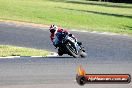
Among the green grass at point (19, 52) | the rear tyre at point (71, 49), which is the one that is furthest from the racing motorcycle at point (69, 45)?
the green grass at point (19, 52)

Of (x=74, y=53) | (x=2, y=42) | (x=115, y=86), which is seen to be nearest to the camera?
(x=115, y=86)

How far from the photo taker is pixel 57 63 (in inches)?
632

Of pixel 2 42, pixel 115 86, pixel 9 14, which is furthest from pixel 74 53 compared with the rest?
pixel 9 14

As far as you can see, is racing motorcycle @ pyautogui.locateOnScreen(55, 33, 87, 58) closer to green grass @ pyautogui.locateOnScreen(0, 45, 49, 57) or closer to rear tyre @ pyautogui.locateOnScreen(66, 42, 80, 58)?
rear tyre @ pyautogui.locateOnScreen(66, 42, 80, 58)

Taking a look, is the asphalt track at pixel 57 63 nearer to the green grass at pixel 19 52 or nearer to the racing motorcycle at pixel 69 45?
the racing motorcycle at pixel 69 45

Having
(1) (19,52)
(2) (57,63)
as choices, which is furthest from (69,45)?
(1) (19,52)

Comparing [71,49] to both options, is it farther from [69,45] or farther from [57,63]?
[57,63]

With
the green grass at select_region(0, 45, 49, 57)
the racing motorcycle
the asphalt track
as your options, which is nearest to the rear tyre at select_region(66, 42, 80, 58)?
the racing motorcycle

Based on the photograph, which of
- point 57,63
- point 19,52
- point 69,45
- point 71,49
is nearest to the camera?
point 57,63

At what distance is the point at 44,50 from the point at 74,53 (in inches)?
139

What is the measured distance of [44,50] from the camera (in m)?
20.3

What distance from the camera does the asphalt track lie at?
12773 mm

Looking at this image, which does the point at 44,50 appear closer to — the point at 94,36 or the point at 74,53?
the point at 74,53

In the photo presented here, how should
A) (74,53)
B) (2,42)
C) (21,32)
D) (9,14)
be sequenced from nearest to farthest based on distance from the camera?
(74,53), (2,42), (21,32), (9,14)
